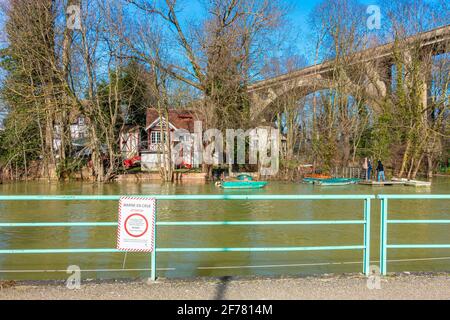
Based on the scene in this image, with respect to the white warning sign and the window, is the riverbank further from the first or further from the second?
the window

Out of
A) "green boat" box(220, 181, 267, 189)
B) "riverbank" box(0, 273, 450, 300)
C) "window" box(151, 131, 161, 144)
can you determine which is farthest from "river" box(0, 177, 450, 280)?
"window" box(151, 131, 161, 144)

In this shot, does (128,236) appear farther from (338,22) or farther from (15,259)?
(338,22)

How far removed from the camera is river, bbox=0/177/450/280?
7.89 m

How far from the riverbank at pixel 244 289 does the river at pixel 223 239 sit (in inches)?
82.2

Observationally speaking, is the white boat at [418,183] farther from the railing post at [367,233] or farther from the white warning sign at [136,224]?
the white warning sign at [136,224]

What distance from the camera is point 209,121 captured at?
33281 millimetres

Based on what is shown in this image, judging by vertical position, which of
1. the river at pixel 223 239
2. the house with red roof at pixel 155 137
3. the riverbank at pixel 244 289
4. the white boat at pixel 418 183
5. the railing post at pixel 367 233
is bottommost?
the river at pixel 223 239

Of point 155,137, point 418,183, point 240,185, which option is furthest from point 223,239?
point 155,137

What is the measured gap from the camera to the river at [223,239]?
7895 millimetres

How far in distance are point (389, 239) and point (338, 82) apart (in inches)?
1166

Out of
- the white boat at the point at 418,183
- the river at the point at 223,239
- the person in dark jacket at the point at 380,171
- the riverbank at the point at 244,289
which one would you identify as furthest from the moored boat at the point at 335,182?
the riverbank at the point at 244,289

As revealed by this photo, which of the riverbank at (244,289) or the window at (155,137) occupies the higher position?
the window at (155,137)

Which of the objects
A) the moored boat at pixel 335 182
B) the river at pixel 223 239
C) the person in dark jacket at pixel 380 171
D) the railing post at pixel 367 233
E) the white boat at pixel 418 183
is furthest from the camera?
the person in dark jacket at pixel 380 171
